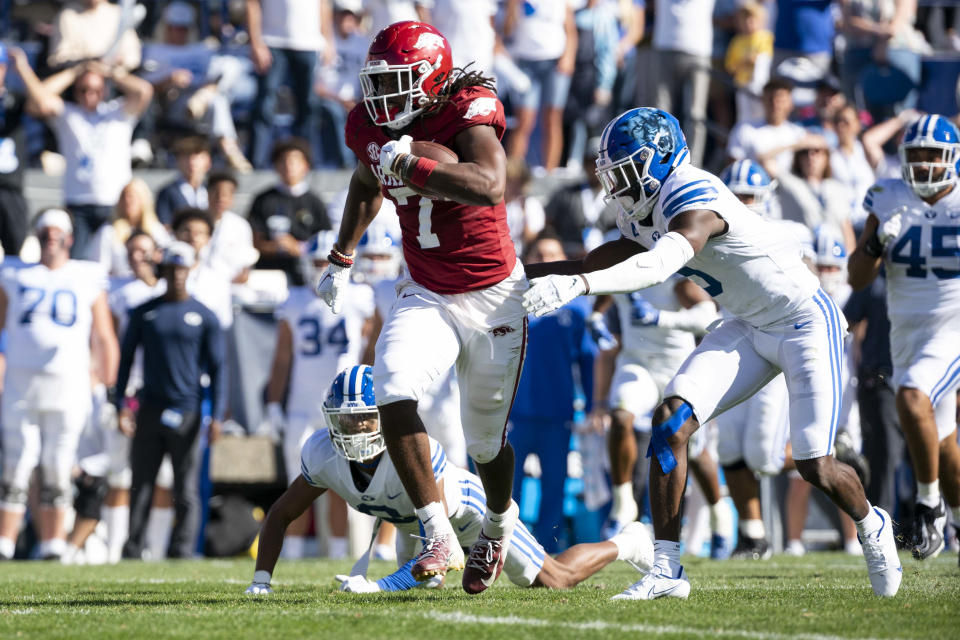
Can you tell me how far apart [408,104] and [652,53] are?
702 cm

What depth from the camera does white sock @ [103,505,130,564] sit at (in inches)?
355

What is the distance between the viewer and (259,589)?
5406 mm

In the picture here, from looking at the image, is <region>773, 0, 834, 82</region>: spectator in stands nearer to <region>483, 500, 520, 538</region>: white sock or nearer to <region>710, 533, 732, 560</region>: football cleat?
<region>710, 533, 732, 560</region>: football cleat

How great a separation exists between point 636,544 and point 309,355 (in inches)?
148

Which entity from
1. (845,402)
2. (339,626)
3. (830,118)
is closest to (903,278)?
(845,402)

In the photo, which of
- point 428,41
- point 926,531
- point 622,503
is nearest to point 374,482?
point 428,41

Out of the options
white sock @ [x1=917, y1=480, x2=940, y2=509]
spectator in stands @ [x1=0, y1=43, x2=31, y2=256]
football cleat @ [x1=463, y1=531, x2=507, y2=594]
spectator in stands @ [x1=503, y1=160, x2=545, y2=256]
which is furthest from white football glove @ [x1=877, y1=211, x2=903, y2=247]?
spectator in stands @ [x1=0, y1=43, x2=31, y2=256]

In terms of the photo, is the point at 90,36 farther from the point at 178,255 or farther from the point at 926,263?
the point at 926,263

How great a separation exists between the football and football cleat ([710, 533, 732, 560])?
4147 millimetres

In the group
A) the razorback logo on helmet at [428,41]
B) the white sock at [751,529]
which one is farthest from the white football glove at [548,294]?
the white sock at [751,529]

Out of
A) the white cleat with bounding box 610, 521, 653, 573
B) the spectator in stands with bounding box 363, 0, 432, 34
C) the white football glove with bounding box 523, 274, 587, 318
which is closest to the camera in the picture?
the white football glove with bounding box 523, 274, 587, 318

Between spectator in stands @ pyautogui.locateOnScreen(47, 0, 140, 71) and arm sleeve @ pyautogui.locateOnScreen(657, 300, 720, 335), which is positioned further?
spectator in stands @ pyautogui.locateOnScreen(47, 0, 140, 71)

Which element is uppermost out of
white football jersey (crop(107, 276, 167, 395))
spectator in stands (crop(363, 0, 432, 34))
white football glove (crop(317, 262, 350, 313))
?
spectator in stands (crop(363, 0, 432, 34))

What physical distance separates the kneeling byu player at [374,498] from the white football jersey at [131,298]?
3940 mm
